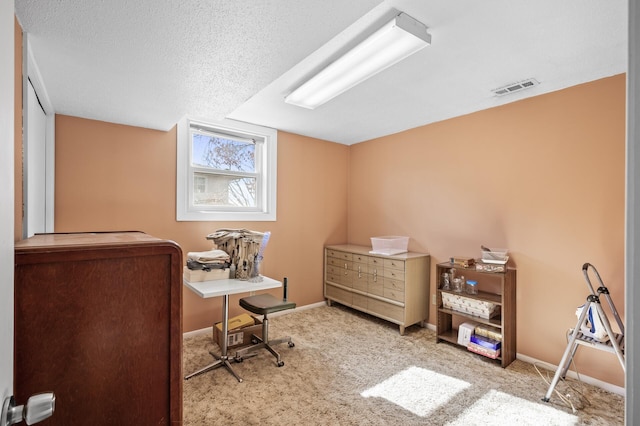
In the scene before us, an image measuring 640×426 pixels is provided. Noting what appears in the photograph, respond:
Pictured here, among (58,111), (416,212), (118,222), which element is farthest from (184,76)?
(416,212)

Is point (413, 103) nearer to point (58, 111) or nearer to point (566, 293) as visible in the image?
point (566, 293)

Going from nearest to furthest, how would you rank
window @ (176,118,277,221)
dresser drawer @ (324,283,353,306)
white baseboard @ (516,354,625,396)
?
white baseboard @ (516,354,625,396) < window @ (176,118,277,221) < dresser drawer @ (324,283,353,306)

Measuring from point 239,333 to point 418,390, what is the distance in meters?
1.69

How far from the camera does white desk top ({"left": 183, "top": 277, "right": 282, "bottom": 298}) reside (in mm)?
2332

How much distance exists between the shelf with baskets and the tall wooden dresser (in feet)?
8.87

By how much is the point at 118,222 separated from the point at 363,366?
106 inches

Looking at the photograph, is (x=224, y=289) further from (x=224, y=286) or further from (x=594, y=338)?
(x=594, y=338)

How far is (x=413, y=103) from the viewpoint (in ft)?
9.76

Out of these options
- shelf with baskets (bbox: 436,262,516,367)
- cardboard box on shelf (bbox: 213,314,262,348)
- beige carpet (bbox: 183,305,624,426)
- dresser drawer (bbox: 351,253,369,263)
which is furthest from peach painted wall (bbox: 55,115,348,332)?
shelf with baskets (bbox: 436,262,516,367)

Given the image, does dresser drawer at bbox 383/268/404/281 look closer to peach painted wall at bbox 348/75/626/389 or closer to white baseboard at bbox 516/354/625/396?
peach painted wall at bbox 348/75/626/389

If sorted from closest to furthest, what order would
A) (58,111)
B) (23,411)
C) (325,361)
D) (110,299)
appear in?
(23,411)
(110,299)
(58,111)
(325,361)

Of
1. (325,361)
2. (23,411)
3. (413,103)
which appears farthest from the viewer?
(413,103)

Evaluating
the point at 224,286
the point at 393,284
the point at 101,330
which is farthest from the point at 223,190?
the point at 101,330

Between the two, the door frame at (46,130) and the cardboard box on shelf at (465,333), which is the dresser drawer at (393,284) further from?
the door frame at (46,130)
